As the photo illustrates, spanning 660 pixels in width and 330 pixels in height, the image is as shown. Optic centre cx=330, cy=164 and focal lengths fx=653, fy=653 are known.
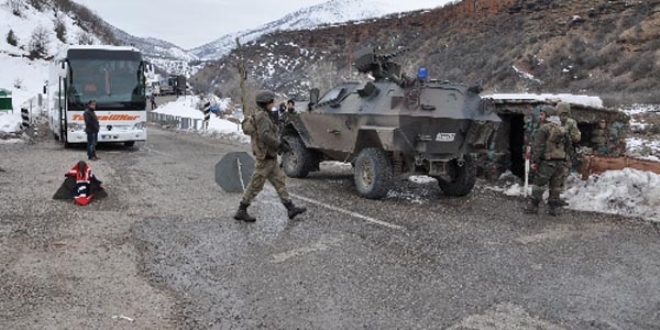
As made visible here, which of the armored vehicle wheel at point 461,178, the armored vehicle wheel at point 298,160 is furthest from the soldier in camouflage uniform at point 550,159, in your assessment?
the armored vehicle wheel at point 298,160

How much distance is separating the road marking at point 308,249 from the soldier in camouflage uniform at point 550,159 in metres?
3.29

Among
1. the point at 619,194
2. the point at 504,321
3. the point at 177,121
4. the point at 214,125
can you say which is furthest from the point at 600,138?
the point at 177,121

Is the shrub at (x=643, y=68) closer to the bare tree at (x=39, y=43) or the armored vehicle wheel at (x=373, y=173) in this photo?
the armored vehicle wheel at (x=373, y=173)

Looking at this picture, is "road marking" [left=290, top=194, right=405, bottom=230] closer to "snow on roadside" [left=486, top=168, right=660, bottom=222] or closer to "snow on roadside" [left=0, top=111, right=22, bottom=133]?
"snow on roadside" [left=486, top=168, right=660, bottom=222]

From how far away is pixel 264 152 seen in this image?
26.5 feet

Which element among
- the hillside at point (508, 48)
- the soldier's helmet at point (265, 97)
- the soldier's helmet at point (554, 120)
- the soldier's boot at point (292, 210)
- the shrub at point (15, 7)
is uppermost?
the shrub at point (15, 7)

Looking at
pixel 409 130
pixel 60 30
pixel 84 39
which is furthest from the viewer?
pixel 84 39

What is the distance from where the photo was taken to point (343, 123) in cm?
1072

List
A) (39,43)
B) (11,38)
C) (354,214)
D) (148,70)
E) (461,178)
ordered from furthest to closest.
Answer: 1. (39,43)
2. (11,38)
3. (148,70)
4. (461,178)
5. (354,214)

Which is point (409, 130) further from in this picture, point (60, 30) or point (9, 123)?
point (60, 30)

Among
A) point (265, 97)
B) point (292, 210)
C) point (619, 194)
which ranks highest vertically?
point (265, 97)

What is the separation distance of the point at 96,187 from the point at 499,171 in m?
7.28

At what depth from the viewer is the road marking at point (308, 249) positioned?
656 cm

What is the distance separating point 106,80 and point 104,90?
27 cm
